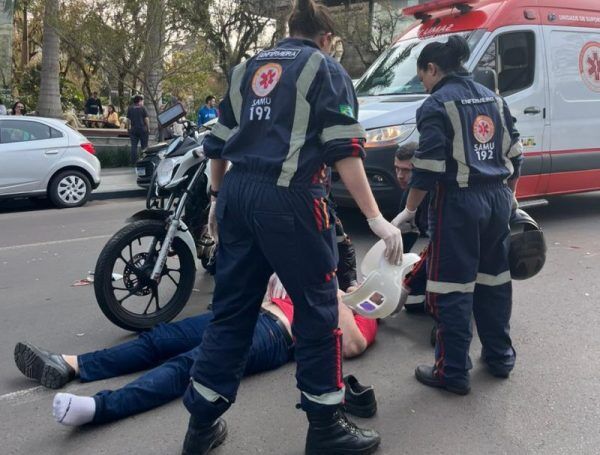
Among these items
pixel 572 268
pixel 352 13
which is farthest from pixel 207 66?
pixel 572 268

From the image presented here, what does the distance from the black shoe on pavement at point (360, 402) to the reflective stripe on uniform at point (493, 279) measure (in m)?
0.87

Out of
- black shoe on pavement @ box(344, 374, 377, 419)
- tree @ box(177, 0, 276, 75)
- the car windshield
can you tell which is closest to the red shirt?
black shoe on pavement @ box(344, 374, 377, 419)

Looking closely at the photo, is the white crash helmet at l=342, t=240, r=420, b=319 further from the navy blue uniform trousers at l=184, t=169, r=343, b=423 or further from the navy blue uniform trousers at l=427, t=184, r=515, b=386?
the navy blue uniform trousers at l=184, t=169, r=343, b=423

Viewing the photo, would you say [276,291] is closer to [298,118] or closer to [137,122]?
[298,118]

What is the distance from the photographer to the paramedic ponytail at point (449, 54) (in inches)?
133

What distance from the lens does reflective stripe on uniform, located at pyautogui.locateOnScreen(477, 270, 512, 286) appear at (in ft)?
11.3

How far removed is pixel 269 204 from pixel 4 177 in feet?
27.5

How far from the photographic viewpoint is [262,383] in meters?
3.50

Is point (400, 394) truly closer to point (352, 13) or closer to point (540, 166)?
point (540, 166)

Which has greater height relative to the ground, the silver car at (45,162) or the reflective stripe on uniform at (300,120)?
the reflective stripe on uniform at (300,120)

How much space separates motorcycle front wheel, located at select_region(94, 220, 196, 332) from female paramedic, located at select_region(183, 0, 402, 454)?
1.49 metres

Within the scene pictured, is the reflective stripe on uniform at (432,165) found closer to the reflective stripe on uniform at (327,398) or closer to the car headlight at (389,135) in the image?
the reflective stripe on uniform at (327,398)

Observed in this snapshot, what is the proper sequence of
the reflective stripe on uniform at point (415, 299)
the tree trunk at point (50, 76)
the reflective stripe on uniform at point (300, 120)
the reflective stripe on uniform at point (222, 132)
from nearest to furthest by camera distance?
the reflective stripe on uniform at point (300, 120) < the reflective stripe on uniform at point (222, 132) < the reflective stripe on uniform at point (415, 299) < the tree trunk at point (50, 76)

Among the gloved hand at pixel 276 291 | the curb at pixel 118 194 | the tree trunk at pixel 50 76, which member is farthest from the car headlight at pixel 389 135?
the tree trunk at pixel 50 76
